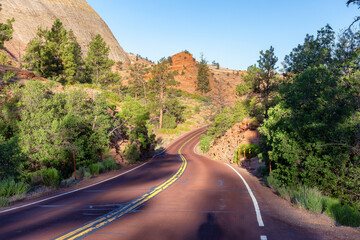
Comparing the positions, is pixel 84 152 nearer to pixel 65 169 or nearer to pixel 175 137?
pixel 65 169

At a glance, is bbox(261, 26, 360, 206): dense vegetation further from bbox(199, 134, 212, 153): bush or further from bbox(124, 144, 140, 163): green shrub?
bbox(199, 134, 212, 153): bush

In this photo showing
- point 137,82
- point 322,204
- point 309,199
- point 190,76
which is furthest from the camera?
point 190,76

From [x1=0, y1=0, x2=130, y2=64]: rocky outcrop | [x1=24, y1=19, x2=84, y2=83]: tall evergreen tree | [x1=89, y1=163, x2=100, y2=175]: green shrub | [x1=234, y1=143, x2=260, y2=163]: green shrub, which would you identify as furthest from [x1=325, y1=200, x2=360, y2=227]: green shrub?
[x1=0, y1=0, x2=130, y2=64]: rocky outcrop

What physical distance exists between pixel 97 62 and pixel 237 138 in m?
31.7

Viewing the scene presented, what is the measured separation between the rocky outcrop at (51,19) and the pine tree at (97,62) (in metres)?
42.1

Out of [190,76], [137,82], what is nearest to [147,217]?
[137,82]

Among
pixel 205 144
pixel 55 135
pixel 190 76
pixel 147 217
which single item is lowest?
pixel 147 217

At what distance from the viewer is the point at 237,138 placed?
105 feet

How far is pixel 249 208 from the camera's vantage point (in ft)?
26.4

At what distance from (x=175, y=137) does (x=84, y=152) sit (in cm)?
4727

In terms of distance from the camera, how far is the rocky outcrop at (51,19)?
92.0 meters

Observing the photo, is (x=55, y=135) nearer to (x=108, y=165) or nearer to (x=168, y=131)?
(x=108, y=165)

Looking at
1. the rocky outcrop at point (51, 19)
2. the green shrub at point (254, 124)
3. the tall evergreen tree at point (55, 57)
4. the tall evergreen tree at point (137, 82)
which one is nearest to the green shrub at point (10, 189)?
the green shrub at point (254, 124)

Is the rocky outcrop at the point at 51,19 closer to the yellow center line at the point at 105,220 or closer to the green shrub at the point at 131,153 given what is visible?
the green shrub at the point at 131,153
